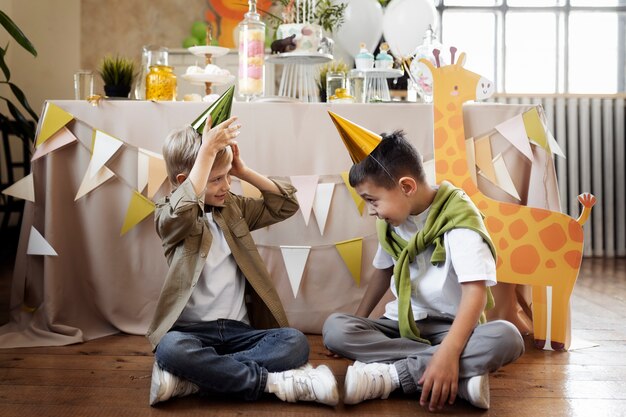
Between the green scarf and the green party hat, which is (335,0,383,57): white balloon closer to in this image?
the green party hat

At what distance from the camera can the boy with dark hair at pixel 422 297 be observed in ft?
4.54

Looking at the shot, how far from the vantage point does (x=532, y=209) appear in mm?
1861

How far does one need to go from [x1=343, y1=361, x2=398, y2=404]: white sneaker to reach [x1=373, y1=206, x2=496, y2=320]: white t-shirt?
0.18m

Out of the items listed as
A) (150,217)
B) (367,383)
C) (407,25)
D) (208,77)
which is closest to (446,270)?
(367,383)

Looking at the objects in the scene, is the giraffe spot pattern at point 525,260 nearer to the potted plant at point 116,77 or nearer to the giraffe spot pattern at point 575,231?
the giraffe spot pattern at point 575,231

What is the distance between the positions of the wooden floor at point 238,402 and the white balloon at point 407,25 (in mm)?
1534

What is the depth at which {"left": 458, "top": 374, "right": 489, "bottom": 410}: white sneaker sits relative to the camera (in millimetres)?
1371

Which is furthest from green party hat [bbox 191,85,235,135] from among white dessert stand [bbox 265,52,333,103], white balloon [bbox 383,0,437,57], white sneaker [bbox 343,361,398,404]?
white balloon [bbox 383,0,437,57]

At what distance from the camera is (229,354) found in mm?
1556

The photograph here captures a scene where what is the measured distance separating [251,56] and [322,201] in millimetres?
526

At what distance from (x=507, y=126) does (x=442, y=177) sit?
0.81 feet

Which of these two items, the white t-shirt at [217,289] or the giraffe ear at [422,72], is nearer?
the white t-shirt at [217,289]

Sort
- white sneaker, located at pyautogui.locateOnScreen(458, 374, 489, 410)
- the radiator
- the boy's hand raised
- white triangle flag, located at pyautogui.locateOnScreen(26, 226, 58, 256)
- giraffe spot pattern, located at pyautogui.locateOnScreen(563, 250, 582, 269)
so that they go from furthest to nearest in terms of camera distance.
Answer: the radiator → white triangle flag, located at pyautogui.locateOnScreen(26, 226, 58, 256) → giraffe spot pattern, located at pyautogui.locateOnScreen(563, 250, 582, 269) → the boy's hand raised → white sneaker, located at pyautogui.locateOnScreen(458, 374, 489, 410)

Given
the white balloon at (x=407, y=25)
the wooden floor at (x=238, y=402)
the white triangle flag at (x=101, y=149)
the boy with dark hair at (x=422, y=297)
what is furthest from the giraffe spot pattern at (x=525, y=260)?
the white balloon at (x=407, y=25)
